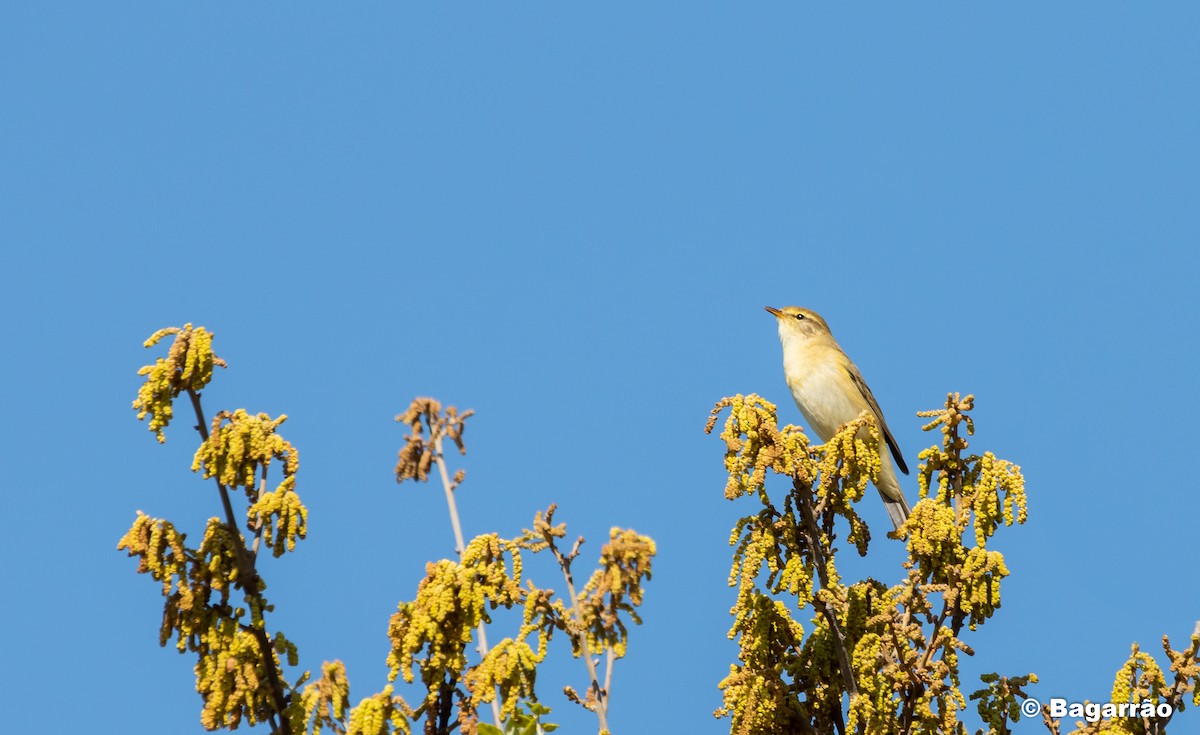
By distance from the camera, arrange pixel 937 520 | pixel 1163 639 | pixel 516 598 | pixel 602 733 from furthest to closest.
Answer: pixel 937 520, pixel 1163 639, pixel 516 598, pixel 602 733

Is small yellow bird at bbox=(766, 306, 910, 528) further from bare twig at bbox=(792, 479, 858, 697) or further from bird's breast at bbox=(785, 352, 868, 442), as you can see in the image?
bare twig at bbox=(792, 479, 858, 697)

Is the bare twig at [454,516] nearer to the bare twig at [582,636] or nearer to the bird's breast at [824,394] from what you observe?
the bare twig at [582,636]

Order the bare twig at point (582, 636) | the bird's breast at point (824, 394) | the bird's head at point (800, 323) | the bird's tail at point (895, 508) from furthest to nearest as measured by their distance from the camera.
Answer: the bird's head at point (800, 323)
the bird's breast at point (824, 394)
the bird's tail at point (895, 508)
the bare twig at point (582, 636)

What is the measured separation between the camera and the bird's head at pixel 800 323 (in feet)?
39.5

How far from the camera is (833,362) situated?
1129cm

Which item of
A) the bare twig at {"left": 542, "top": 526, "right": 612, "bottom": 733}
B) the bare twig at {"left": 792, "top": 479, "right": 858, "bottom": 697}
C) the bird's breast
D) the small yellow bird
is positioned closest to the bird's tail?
the small yellow bird

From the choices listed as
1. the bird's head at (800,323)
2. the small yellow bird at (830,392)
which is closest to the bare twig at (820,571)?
the small yellow bird at (830,392)

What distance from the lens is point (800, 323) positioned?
1214cm

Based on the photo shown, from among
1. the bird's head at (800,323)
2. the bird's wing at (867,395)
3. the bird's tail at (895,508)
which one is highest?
the bird's head at (800,323)

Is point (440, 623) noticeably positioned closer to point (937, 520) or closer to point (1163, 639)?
point (937, 520)

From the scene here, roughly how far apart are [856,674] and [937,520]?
94cm

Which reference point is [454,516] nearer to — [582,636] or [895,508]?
[582,636]

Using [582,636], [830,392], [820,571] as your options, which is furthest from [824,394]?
[582,636]

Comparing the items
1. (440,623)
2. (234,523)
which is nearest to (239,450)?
(234,523)
